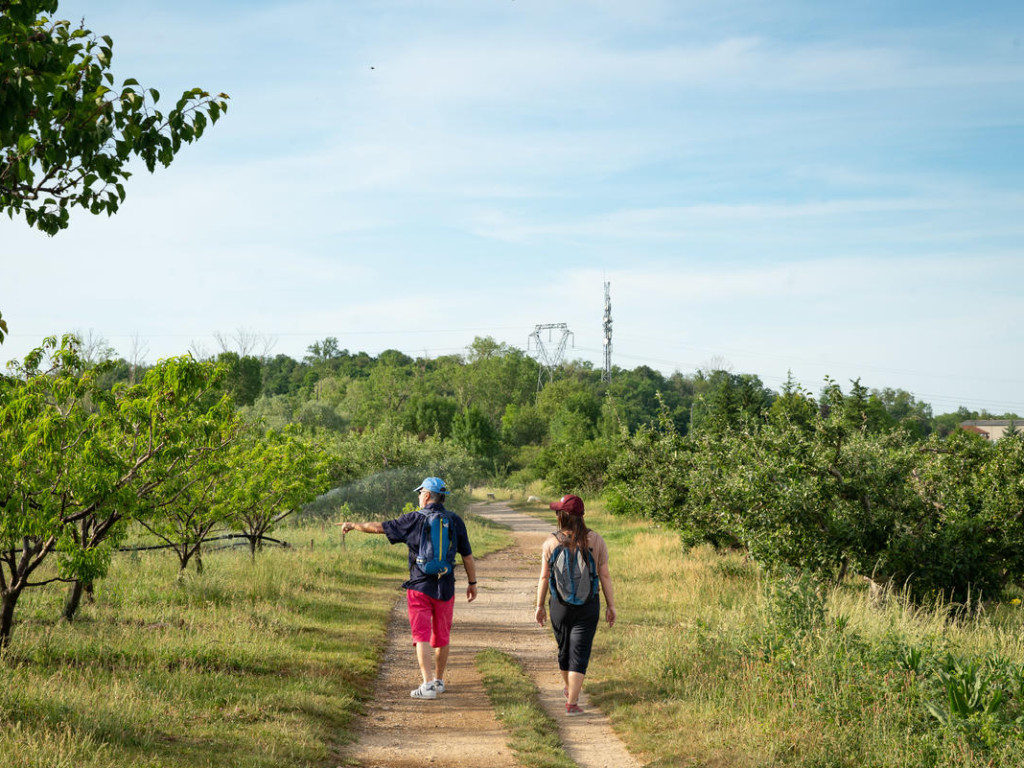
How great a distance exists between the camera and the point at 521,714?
7.41 metres

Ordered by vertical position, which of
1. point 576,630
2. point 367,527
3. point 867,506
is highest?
point 367,527

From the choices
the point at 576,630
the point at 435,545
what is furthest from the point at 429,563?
the point at 576,630

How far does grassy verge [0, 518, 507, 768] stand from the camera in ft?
19.5

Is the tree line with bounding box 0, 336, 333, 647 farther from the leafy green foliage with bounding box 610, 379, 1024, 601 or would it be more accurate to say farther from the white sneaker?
the leafy green foliage with bounding box 610, 379, 1024, 601

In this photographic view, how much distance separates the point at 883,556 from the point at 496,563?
37.5ft

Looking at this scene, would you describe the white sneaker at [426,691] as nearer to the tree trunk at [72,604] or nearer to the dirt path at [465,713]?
the dirt path at [465,713]

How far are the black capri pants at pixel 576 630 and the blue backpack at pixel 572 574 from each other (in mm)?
73

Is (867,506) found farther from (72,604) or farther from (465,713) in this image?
(72,604)

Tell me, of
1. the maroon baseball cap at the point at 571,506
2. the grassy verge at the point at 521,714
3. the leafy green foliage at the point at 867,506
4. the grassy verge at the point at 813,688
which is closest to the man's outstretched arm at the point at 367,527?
the maroon baseball cap at the point at 571,506

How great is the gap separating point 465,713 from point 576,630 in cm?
121

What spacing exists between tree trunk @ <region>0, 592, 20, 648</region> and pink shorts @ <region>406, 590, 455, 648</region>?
3.74m

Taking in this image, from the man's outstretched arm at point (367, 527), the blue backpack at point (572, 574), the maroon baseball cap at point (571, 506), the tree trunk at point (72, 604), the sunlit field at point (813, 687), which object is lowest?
the sunlit field at point (813, 687)

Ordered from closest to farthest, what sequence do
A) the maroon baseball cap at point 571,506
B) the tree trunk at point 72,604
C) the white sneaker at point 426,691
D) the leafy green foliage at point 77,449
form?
the leafy green foliage at point 77,449, the maroon baseball cap at point 571,506, the white sneaker at point 426,691, the tree trunk at point 72,604

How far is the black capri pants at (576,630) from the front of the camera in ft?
25.5
